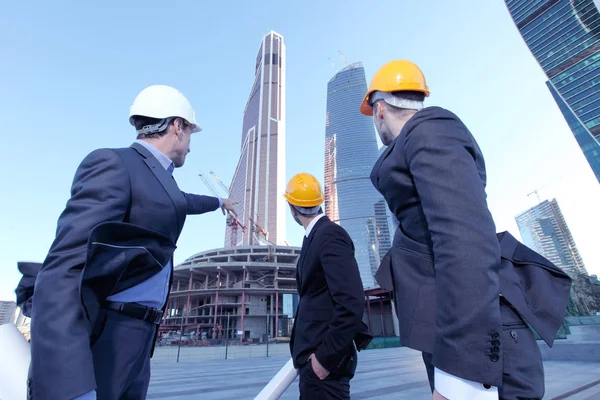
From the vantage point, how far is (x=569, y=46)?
180 feet

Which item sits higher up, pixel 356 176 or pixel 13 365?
pixel 356 176

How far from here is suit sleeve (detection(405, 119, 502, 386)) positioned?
0.81 m

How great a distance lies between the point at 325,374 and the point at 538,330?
132 cm

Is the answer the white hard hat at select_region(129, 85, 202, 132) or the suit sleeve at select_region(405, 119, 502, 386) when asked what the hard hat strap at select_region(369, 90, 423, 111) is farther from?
the white hard hat at select_region(129, 85, 202, 132)

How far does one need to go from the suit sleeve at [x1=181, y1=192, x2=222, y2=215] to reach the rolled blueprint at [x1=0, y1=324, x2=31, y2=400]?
4.80 feet

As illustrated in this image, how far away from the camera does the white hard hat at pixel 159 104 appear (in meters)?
1.79

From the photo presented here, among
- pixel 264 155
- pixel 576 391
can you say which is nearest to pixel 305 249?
pixel 576 391

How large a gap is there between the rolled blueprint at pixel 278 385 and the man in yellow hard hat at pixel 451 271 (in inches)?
37.3

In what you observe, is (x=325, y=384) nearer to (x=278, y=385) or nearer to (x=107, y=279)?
(x=278, y=385)

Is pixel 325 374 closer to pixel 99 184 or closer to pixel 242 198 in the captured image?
pixel 99 184

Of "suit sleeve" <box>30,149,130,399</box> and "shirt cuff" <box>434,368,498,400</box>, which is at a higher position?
"suit sleeve" <box>30,149,130,399</box>

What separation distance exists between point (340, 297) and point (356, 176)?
112548 mm

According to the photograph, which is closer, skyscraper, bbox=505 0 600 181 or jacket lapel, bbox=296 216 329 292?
jacket lapel, bbox=296 216 329 292

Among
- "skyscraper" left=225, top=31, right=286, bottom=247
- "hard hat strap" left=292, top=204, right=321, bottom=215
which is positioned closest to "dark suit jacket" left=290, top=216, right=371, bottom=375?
"hard hat strap" left=292, top=204, right=321, bottom=215
